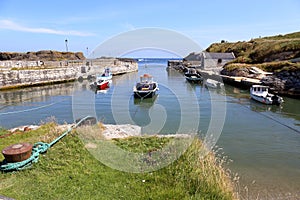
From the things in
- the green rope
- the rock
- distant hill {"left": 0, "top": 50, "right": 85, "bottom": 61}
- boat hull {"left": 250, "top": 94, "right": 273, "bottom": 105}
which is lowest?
boat hull {"left": 250, "top": 94, "right": 273, "bottom": 105}

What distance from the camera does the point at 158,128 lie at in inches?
547

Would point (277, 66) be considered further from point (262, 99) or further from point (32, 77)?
point (32, 77)

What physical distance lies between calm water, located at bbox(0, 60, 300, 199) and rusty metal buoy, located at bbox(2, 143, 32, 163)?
6.16 m

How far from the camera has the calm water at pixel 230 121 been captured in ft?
26.7

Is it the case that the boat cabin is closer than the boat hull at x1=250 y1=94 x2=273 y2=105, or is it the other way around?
the boat hull at x1=250 y1=94 x2=273 y2=105

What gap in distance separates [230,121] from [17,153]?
45.3 ft

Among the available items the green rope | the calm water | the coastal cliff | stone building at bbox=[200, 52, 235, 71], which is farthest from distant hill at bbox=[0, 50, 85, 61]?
the green rope

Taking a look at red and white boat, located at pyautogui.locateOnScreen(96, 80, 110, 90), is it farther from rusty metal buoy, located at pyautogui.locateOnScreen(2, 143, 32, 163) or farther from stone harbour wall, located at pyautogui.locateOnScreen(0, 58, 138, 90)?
rusty metal buoy, located at pyautogui.locateOnScreen(2, 143, 32, 163)

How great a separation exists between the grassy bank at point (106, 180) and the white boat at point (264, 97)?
17.0 metres

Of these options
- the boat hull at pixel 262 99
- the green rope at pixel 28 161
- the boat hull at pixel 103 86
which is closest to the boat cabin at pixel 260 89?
the boat hull at pixel 262 99

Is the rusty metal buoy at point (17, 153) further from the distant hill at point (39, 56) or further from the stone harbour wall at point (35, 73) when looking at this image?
the distant hill at point (39, 56)

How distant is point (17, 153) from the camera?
5.67 meters

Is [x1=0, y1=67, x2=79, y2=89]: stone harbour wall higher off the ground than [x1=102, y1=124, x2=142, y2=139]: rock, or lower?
higher

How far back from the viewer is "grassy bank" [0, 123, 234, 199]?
4.83 metres
